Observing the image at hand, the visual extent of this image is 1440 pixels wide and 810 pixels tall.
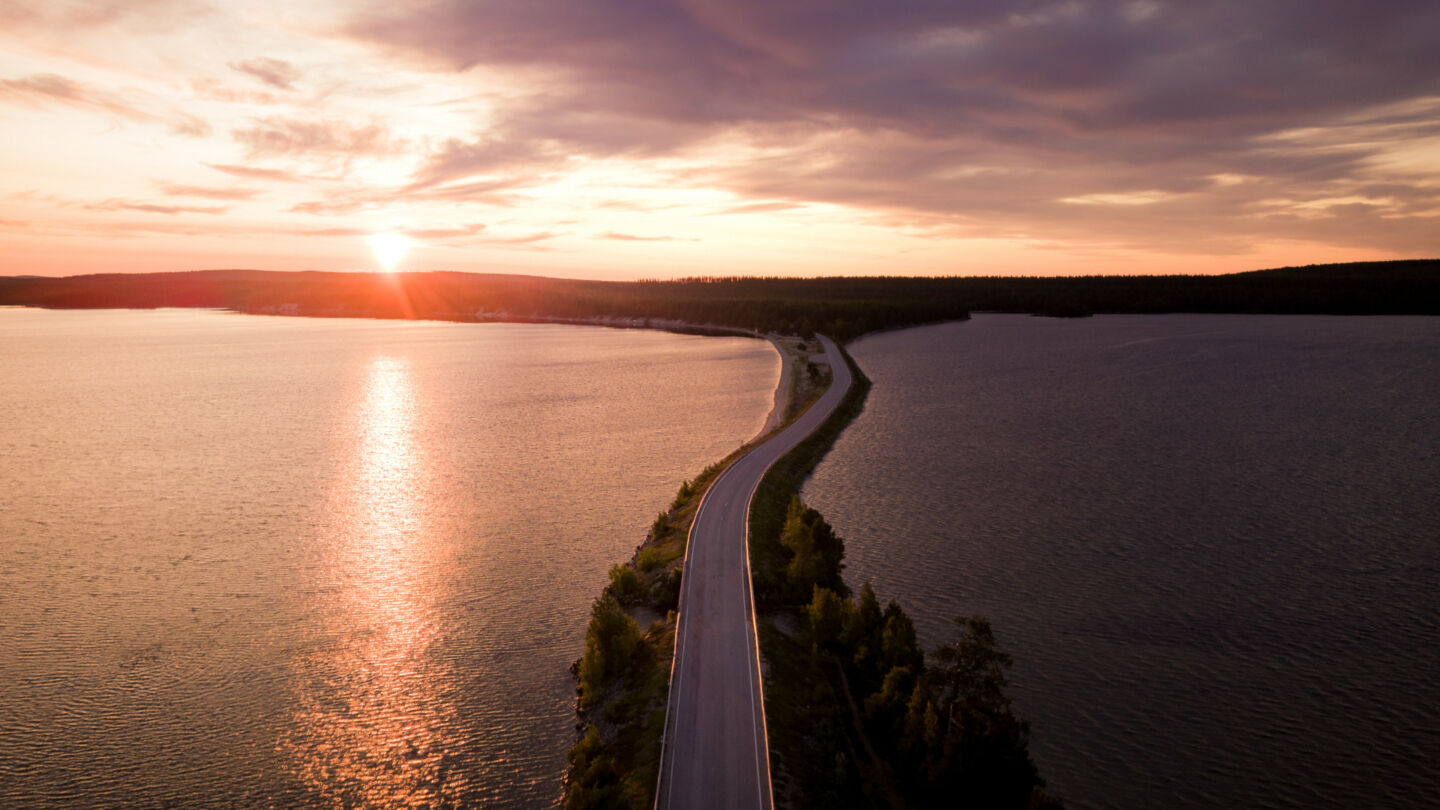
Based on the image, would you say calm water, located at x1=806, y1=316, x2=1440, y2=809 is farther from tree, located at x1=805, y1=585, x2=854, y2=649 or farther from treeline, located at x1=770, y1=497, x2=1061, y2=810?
tree, located at x1=805, y1=585, x2=854, y2=649

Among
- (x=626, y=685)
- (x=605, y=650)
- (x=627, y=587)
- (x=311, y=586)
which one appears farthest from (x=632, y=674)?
(x=311, y=586)

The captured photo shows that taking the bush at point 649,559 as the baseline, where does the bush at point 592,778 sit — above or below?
below

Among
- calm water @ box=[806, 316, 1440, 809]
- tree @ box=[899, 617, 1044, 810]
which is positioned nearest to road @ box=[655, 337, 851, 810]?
tree @ box=[899, 617, 1044, 810]

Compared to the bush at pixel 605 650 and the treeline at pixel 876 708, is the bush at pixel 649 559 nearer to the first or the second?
the treeline at pixel 876 708

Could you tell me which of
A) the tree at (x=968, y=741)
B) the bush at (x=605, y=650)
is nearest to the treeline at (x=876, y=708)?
the tree at (x=968, y=741)

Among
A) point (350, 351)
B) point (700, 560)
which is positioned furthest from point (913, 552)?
point (350, 351)

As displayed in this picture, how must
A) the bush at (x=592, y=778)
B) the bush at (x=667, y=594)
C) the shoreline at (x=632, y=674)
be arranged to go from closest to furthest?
the bush at (x=592, y=778) < the shoreline at (x=632, y=674) < the bush at (x=667, y=594)
